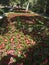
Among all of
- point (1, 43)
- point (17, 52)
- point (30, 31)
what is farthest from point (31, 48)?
point (30, 31)

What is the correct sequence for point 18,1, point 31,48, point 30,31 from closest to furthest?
1. point 31,48
2. point 30,31
3. point 18,1

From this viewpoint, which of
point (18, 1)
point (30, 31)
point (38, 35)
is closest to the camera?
point (38, 35)

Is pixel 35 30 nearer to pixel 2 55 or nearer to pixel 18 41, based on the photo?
pixel 18 41

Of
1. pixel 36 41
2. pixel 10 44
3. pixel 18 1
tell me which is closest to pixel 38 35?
pixel 36 41

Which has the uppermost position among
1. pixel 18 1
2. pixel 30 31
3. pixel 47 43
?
pixel 47 43

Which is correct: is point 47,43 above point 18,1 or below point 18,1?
above

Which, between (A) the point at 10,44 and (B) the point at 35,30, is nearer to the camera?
(A) the point at 10,44
